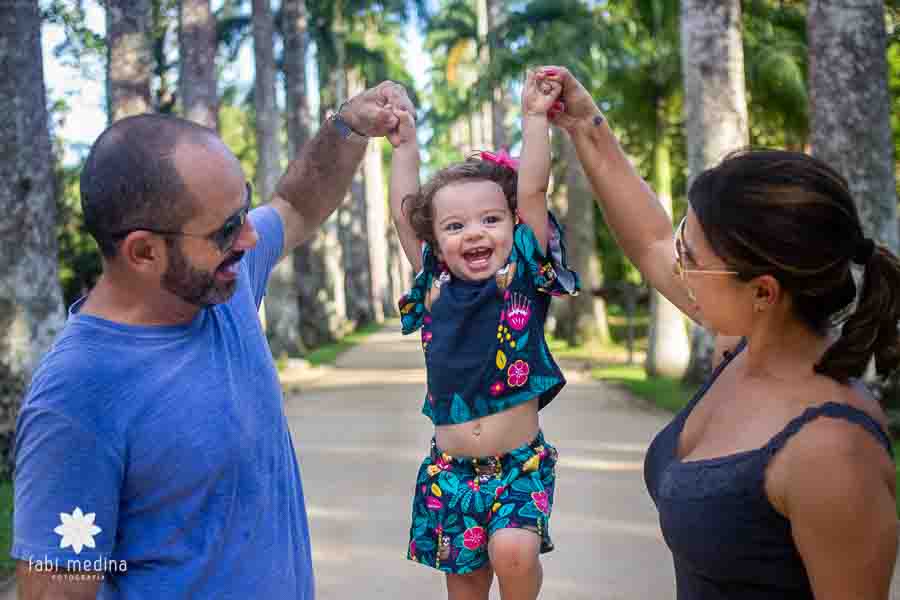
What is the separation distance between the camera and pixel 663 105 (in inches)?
787

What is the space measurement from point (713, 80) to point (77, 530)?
38.3ft

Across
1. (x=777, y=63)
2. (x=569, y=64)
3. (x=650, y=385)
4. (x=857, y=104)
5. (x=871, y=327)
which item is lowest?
(x=650, y=385)

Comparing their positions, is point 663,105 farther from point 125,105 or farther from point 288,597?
point 288,597

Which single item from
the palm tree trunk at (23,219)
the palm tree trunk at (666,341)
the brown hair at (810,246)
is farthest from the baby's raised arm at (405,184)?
the palm tree trunk at (666,341)

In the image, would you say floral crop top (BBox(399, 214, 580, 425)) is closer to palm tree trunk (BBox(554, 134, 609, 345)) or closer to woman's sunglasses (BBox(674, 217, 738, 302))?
woman's sunglasses (BBox(674, 217, 738, 302))

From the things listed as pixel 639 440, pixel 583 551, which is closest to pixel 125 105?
pixel 639 440

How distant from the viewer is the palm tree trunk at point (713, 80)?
12906 millimetres

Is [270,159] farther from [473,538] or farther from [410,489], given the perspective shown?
[473,538]

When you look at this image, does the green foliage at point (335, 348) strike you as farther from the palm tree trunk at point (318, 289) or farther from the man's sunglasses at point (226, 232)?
the man's sunglasses at point (226, 232)

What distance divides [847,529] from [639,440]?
9013 mm

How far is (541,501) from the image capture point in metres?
4.05

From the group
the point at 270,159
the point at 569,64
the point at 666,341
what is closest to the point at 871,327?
the point at 666,341

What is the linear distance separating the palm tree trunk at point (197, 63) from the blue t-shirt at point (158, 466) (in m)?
16.1

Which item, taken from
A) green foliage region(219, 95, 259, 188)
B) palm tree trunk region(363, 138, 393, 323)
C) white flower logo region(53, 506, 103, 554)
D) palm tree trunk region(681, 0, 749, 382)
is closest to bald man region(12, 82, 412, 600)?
white flower logo region(53, 506, 103, 554)
